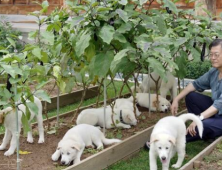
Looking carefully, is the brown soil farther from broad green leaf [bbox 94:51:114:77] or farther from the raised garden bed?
broad green leaf [bbox 94:51:114:77]

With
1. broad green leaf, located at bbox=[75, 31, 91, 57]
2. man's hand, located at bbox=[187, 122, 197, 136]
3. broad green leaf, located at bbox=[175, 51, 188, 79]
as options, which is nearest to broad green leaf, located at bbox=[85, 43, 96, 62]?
broad green leaf, located at bbox=[75, 31, 91, 57]

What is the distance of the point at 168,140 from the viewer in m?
4.10

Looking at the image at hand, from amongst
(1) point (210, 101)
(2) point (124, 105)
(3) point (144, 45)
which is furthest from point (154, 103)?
(3) point (144, 45)

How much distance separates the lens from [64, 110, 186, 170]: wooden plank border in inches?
168

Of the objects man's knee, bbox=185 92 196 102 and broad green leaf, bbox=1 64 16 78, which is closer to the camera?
broad green leaf, bbox=1 64 16 78

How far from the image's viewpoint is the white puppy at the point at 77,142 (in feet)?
14.3

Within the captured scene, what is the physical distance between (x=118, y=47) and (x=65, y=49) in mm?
654

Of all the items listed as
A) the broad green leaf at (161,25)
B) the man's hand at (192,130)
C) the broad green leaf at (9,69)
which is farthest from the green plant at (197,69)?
the broad green leaf at (9,69)

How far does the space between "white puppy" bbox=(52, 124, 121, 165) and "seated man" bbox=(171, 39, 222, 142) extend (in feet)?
3.25

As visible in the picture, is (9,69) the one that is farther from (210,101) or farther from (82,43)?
(210,101)

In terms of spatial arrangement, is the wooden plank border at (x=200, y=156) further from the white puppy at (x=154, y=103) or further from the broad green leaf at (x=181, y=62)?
the white puppy at (x=154, y=103)

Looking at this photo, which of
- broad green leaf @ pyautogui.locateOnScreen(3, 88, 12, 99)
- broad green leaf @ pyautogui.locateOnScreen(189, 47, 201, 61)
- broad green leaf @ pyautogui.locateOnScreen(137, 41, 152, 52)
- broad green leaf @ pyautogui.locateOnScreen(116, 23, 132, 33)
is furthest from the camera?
broad green leaf @ pyautogui.locateOnScreen(189, 47, 201, 61)

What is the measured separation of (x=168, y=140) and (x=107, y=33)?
3.90 feet

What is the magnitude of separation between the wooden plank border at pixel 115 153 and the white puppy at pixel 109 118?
1.21ft
